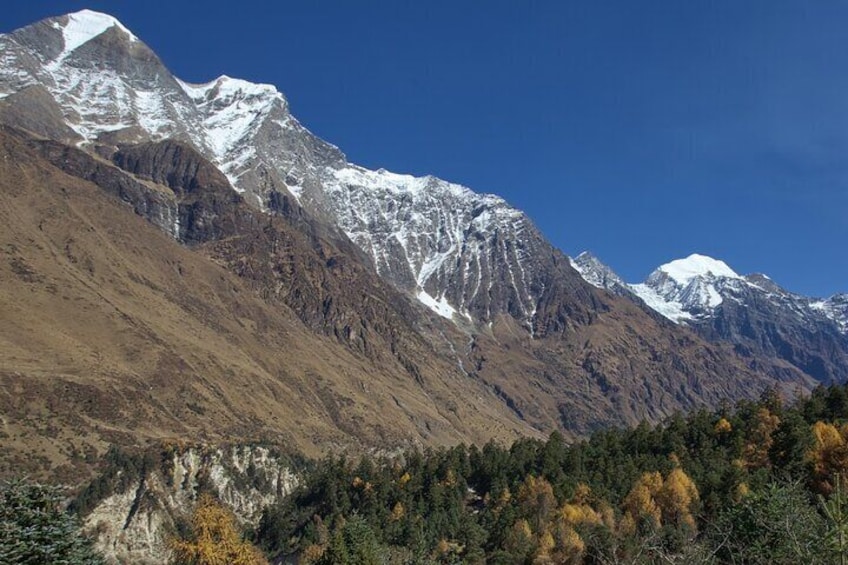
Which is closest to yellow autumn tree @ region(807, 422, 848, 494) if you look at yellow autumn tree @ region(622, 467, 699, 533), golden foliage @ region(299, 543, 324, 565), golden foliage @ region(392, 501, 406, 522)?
yellow autumn tree @ region(622, 467, 699, 533)

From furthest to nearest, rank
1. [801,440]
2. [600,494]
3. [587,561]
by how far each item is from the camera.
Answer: [600,494]
[801,440]
[587,561]

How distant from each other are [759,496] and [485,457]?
93.2 metres

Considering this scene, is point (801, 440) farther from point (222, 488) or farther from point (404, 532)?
point (222, 488)

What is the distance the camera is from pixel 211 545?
53438 millimetres

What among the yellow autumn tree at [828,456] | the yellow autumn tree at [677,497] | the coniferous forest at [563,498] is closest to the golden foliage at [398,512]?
the coniferous forest at [563,498]

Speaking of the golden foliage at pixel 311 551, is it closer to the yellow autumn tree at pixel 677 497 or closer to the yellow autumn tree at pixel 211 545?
the yellow autumn tree at pixel 677 497

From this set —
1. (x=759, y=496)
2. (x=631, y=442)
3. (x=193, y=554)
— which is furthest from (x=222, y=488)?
(x=759, y=496)

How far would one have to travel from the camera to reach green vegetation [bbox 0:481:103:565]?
24984 millimetres

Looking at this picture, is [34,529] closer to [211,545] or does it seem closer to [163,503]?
[211,545]

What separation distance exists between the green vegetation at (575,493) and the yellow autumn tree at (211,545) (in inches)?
381

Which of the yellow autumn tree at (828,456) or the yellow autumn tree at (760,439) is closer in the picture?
the yellow autumn tree at (828,456)

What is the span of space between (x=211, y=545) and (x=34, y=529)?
97.6ft

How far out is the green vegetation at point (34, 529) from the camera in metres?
25.0

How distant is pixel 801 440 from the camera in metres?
89.8
